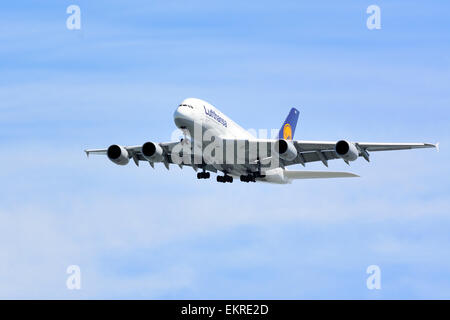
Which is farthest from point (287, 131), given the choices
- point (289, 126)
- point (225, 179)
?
point (225, 179)

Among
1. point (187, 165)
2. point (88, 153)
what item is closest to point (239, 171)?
point (187, 165)

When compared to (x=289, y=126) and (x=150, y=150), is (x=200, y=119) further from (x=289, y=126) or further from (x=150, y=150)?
(x=289, y=126)

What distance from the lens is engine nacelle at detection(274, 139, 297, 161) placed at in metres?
48.3

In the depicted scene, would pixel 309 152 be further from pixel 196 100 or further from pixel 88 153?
pixel 88 153

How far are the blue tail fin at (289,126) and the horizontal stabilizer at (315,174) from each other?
16.6 feet

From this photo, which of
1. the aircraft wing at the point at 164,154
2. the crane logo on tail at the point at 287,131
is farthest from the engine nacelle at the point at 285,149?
the crane logo on tail at the point at 287,131

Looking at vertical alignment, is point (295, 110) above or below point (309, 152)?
above

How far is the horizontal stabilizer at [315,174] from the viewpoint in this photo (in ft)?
182

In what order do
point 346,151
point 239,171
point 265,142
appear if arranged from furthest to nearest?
1. point 239,171
2. point 265,142
3. point 346,151

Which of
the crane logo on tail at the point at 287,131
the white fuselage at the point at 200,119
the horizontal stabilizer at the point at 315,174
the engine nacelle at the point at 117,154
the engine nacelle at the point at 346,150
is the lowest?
the horizontal stabilizer at the point at 315,174

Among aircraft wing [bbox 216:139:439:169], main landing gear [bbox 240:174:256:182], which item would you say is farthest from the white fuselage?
main landing gear [bbox 240:174:256:182]

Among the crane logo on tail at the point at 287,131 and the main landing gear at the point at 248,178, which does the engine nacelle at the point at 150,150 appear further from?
the crane logo on tail at the point at 287,131

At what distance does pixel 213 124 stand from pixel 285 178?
10.7 m

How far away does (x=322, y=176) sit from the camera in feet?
186
